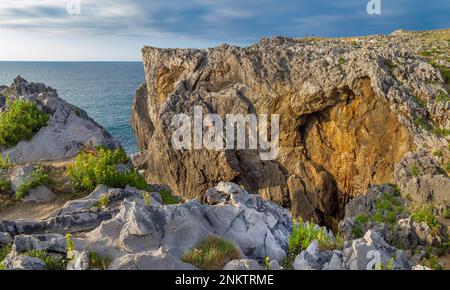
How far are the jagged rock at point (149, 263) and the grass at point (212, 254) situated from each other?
0.24m

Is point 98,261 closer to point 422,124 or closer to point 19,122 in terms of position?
point 19,122

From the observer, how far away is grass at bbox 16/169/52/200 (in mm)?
12414

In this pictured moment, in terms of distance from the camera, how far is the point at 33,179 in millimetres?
12727

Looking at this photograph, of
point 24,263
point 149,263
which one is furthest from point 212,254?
point 24,263

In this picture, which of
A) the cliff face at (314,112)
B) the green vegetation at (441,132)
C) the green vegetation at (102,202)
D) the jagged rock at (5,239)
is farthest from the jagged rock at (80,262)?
the green vegetation at (441,132)

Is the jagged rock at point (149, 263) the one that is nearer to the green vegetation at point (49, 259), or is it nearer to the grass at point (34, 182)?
the green vegetation at point (49, 259)

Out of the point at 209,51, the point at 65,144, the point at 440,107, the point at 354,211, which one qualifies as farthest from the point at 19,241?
the point at 209,51

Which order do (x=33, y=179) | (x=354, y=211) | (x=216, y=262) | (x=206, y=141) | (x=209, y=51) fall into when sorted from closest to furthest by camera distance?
(x=216, y=262) < (x=33, y=179) < (x=354, y=211) < (x=206, y=141) < (x=209, y=51)

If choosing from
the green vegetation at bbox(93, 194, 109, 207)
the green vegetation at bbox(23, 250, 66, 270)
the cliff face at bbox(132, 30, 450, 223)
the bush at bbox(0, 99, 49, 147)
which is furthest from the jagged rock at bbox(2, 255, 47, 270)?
the cliff face at bbox(132, 30, 450, 223)

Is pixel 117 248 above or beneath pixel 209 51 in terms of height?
beneath

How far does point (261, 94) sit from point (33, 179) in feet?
83.2

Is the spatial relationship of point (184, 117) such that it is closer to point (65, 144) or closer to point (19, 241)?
point (65, 144)

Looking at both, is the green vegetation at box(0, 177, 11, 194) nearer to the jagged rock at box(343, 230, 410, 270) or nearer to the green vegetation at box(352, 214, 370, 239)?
the jagged rock at box(343, 230, 410, 270)

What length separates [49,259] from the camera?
7121 millimetres
